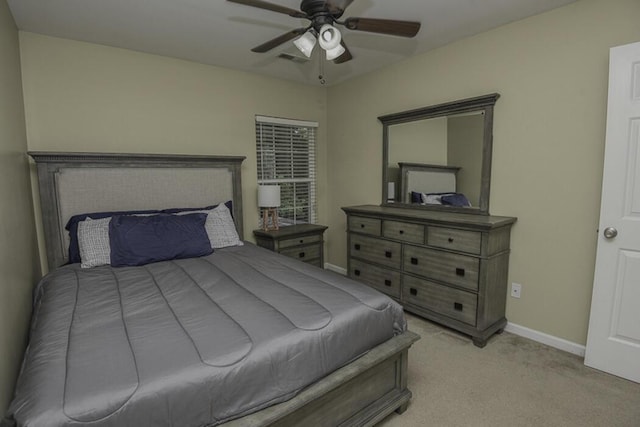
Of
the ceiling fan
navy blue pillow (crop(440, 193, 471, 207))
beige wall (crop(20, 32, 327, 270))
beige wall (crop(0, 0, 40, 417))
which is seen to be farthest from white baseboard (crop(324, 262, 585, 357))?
beige wall (crop(0, 0, 40, 417))

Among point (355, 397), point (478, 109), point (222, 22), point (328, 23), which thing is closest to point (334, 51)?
point (328, 23)

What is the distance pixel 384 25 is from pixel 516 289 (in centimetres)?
224

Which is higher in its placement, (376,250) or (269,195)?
(269,195)

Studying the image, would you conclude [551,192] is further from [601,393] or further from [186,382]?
[186,382]

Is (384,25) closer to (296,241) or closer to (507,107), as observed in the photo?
(507,107)

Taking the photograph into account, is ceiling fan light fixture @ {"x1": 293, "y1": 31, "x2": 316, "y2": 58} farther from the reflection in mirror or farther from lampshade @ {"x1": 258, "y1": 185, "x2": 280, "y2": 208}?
lampshade @ {"x1": 258, "y1": 185, "x2": 280, "y2": 208}

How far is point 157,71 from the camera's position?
305cm

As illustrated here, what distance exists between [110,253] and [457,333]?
275cm

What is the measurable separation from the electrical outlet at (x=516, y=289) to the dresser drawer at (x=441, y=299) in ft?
1.41

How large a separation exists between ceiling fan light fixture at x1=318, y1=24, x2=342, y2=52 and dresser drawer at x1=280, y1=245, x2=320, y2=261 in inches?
86.6

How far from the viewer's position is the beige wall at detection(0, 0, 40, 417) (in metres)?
1.42

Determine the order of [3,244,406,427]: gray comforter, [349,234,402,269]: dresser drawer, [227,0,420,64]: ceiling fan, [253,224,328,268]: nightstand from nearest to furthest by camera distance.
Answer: [3,244,406,427]: gray comforter → [227,0,420,64]: ceiling fan → [349,234,402,269]: dresser drawer → [253,224,328,268]: nightstand

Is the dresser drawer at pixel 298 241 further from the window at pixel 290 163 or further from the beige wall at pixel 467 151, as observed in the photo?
the beige wall at pixel 467 151

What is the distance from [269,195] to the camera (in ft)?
11.4
